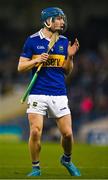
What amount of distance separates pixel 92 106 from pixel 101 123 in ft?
2.38

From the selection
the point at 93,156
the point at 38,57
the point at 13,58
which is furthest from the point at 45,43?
the point at 13,58

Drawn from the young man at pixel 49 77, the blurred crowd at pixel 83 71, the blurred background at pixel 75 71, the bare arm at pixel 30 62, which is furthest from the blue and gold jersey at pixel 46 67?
the blurred crowd at pixel 83 71

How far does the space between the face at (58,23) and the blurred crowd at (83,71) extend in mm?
12173

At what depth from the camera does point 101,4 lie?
1228 inches

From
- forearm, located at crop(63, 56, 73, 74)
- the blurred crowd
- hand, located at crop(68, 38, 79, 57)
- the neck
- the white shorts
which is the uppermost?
the neck

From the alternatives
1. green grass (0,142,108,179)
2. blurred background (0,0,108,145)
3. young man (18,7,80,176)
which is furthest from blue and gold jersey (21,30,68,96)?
blurred background (0,0,108,145)

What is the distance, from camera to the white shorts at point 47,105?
12688mm

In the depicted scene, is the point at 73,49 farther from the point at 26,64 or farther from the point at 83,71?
the point at 83,71

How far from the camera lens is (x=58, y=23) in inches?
507

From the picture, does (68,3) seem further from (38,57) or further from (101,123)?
(38,57)

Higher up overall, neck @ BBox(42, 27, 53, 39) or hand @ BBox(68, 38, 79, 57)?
neck @ BBox(42, 27, 53, 39)

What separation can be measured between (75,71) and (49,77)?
574 inches

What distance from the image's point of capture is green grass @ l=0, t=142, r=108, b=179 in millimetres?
12812

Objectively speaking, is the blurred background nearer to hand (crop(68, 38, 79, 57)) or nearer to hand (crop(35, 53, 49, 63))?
hand (crop(68, 38, 79, 57))
